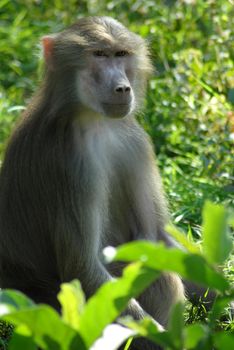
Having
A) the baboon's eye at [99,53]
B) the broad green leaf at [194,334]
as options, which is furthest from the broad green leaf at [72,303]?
the baboon's eye at [99,53]

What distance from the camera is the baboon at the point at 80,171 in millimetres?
3764

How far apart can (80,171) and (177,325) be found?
1.85m

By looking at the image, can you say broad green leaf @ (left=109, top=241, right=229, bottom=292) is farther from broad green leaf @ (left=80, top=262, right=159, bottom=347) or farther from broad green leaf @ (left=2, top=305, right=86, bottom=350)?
broad green leaf @ (left=2, top=305, right=86, bottom=350)

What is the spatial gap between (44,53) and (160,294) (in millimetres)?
1191

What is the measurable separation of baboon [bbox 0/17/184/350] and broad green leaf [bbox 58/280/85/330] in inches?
64.6

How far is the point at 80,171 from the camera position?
149 inches

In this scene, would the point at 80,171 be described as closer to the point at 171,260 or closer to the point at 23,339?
the point at 23,339

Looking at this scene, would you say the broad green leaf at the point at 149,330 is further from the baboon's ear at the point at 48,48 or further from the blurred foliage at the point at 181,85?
the blurred foliage at the point at 181,85

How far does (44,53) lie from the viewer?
4078 mm

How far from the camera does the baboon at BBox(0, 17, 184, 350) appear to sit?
376 cm

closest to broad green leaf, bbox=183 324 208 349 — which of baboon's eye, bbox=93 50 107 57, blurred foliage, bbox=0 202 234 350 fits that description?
blurred foliage, bbox=0 202 234 350

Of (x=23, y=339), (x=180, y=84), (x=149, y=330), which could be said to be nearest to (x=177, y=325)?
(x=149, y=330)

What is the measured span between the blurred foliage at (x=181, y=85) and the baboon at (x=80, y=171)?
0.87m

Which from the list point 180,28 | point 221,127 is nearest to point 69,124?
point 221,127
